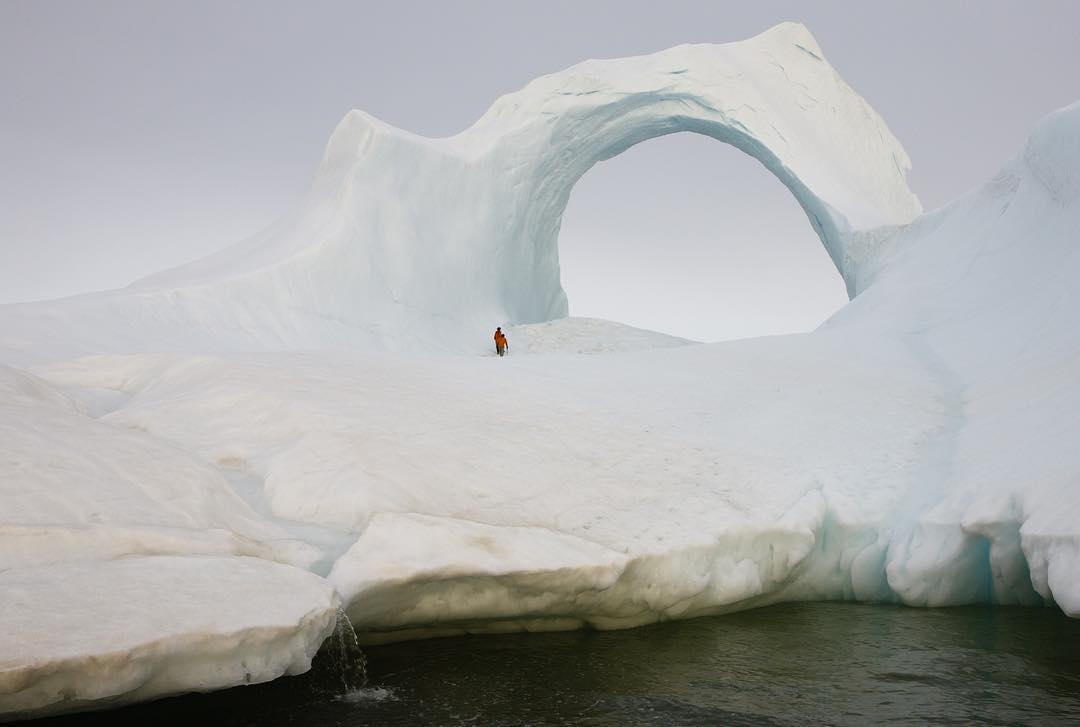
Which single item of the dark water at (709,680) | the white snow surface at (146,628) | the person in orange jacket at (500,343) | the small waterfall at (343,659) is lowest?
the dark water at (709,680)

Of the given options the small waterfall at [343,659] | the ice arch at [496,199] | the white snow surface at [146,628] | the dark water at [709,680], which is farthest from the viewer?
the ice arch at [496,199]

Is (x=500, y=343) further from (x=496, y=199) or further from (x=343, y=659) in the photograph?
(x=343, y=659)

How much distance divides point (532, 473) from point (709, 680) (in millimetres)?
1951

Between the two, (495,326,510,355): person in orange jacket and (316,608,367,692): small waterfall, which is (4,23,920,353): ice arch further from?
(316,608,367,692): small waterfall

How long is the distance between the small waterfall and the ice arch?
932 cm

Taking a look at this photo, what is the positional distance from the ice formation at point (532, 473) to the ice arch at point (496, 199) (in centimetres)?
165

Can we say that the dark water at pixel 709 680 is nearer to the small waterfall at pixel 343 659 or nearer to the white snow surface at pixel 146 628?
the small waterfall at pixel 343 659

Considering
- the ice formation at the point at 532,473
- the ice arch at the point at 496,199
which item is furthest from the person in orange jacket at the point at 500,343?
the ice formation at the point at 532,473

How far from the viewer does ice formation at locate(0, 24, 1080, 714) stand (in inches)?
153

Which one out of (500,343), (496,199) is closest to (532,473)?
(500,343)

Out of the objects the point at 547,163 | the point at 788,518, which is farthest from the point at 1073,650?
the point at 547,163

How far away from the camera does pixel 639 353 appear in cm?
980

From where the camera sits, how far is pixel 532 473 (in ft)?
20.4

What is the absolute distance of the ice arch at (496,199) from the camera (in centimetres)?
1502
